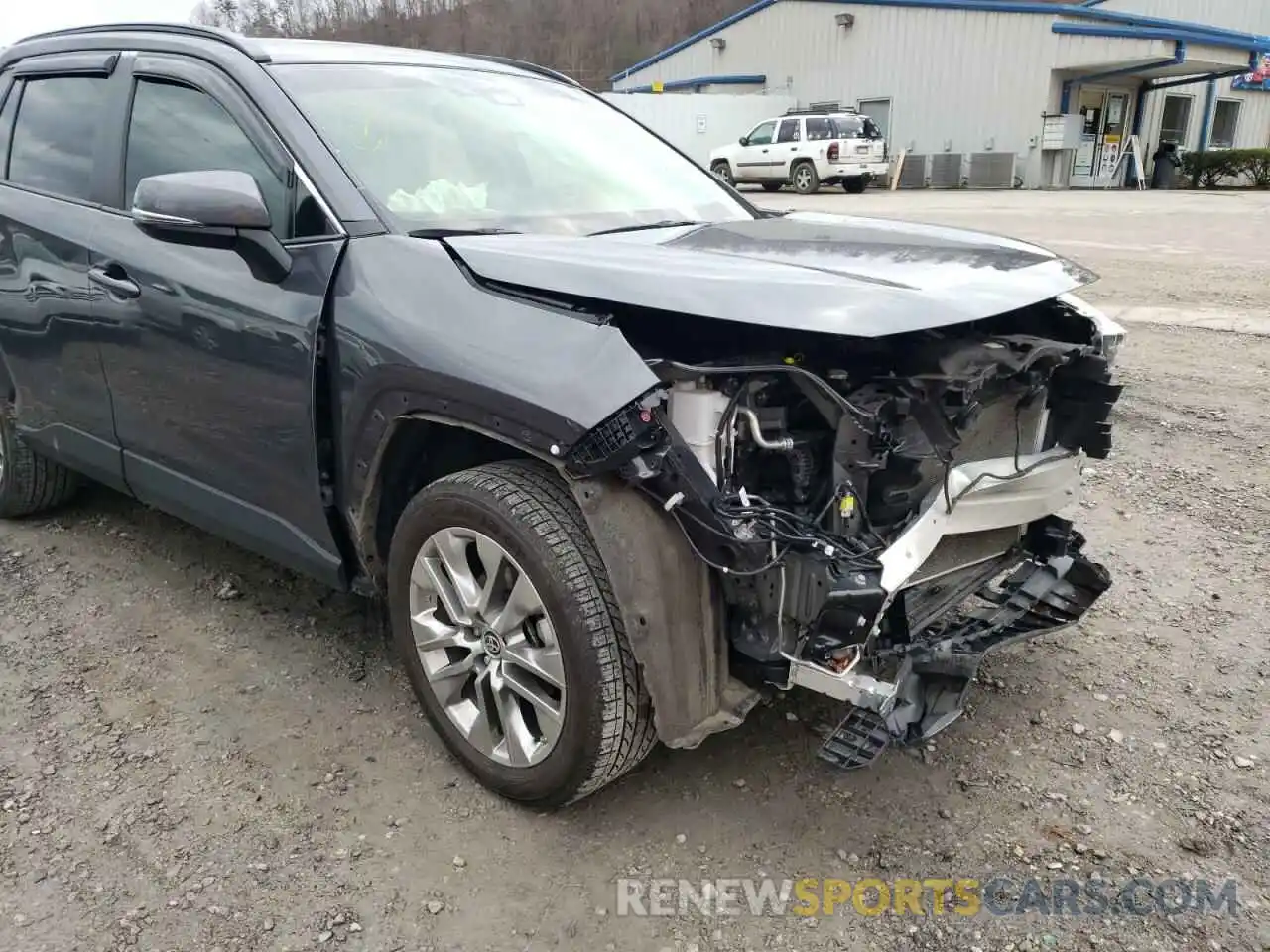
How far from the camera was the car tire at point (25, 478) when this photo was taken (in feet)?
13.8

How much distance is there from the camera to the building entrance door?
25.3m

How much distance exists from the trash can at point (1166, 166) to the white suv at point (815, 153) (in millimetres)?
7034

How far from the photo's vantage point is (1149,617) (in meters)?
3.50

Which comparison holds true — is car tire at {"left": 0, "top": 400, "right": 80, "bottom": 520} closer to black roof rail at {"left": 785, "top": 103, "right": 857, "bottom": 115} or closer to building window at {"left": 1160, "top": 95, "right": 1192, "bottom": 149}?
black roof rail at {"left": 785, "top": 103, "right": 857, "bottom": 115}

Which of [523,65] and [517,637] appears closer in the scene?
[517,637]

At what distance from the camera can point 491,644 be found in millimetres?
2490

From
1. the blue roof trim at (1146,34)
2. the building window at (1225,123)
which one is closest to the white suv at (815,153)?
the blue roof trim at (1146,34)

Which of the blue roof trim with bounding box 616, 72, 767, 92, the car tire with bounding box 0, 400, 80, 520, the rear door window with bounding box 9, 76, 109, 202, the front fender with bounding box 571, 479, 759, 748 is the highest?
the blue roof trim with bounding box 616, 72, 767, 92

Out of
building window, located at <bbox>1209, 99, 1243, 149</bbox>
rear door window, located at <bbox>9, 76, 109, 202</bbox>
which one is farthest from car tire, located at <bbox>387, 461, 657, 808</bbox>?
building window, located at <bbox>1209, 99, 1243, 149</bbox>

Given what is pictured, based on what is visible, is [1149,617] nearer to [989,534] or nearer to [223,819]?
[989,534]

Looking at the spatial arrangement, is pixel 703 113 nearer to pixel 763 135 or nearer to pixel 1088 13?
pixel 763 135

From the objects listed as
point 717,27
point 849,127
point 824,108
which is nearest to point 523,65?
point 849,127

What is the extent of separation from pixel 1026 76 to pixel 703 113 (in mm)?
10258

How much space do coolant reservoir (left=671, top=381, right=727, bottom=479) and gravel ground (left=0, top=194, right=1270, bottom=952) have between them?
1.00 metres
